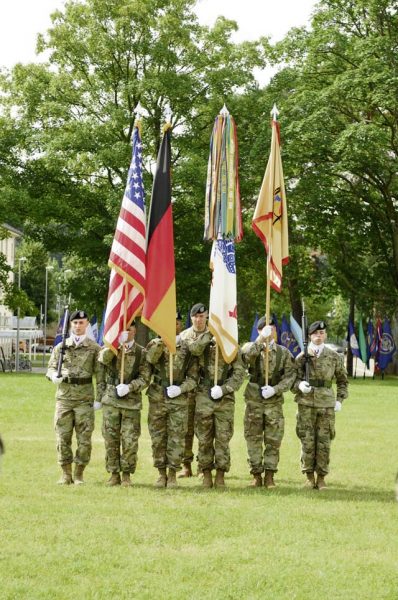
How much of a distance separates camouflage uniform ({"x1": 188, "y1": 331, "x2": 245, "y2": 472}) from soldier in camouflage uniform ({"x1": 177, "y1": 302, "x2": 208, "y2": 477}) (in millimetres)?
123

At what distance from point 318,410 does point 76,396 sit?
290 centimetres

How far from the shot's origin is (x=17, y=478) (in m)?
11.6

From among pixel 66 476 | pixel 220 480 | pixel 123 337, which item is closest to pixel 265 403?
pixel 220 480

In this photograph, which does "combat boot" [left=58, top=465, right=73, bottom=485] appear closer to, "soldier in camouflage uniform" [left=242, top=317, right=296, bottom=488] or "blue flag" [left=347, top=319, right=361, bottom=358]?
"soldier in camouflage uniform" [left=242, top=317, right=296, bottom=488]

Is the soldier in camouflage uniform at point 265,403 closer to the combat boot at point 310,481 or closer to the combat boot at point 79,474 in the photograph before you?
the combat boot at point 310,481

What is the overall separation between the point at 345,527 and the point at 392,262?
3025 centimetres

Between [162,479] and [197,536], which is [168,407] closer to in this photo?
[162,479]

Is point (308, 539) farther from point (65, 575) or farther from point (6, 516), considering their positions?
point (6, 516)

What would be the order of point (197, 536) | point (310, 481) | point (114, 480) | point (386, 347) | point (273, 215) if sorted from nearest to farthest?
point (197, 536) < point (114, 480) < point (310, 481) < point (273, 215) < point (386, 347)

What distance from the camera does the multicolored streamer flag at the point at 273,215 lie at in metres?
12.1

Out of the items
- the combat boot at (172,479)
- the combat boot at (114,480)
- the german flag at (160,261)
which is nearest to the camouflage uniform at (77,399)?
the combat boot at (114,480)

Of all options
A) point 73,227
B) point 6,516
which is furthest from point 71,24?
point 6,516

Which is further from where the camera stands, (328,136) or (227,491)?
(328,136)

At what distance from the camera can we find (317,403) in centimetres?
1141
